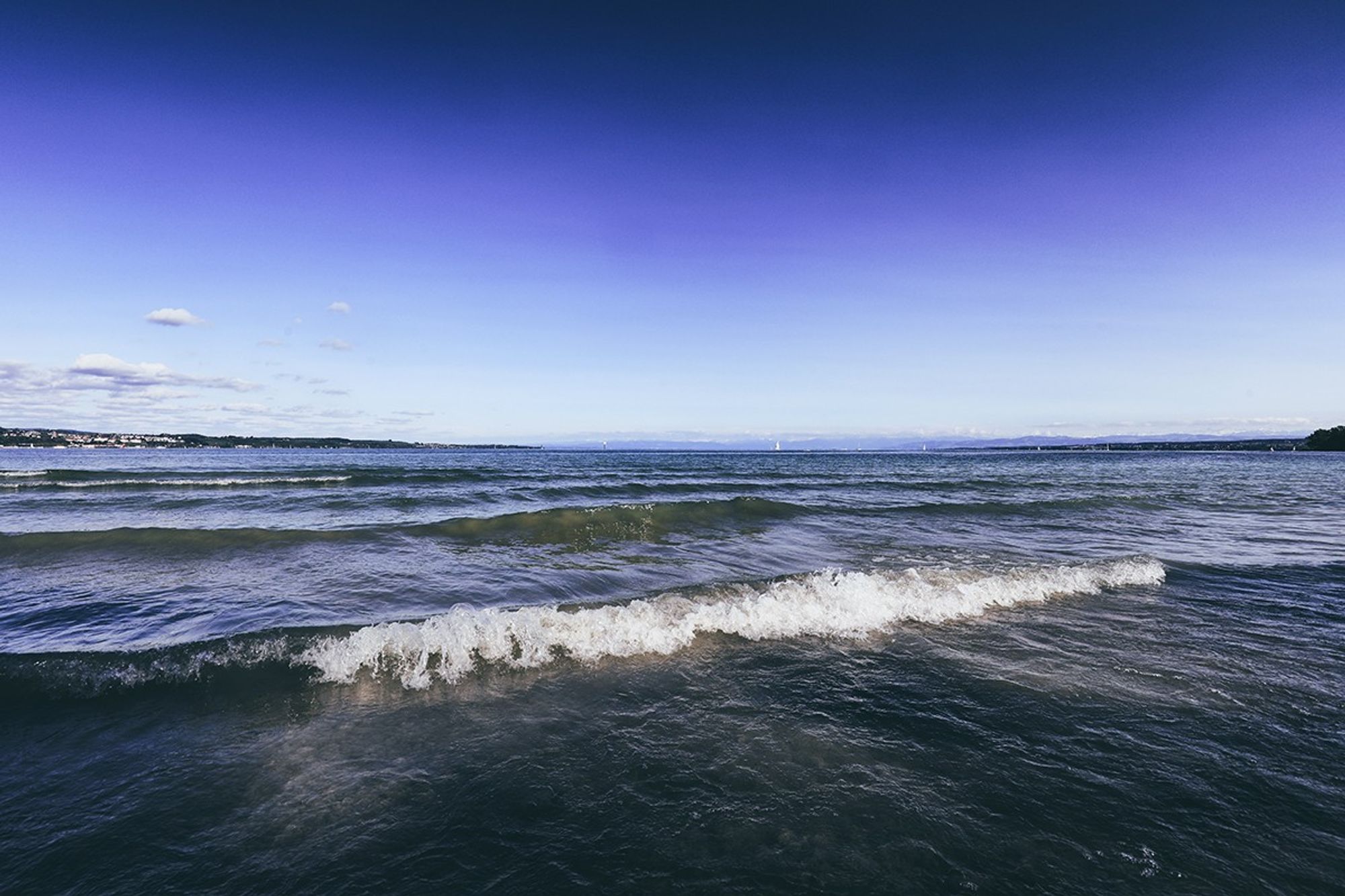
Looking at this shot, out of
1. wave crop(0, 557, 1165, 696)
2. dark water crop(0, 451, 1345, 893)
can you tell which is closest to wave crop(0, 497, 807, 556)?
dark water crop(0, 451, 1345, 893)

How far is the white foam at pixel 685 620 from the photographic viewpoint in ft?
24.6

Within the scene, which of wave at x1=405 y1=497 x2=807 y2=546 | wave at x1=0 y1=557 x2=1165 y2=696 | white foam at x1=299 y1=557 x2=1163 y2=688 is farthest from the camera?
wave at x1=405 y1=497 x2=807 y2=546

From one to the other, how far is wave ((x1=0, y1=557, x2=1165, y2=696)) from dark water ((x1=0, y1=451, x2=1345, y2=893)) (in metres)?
0.05

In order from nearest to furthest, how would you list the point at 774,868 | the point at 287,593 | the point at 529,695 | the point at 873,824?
the point at 774,868 < the point at 873,824 < the point at 529,695 < the point at 287,593

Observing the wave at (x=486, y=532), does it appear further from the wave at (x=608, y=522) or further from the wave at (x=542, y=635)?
the wave at (x=542, y=635)

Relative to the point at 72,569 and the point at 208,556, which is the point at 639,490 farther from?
the point at 72,569

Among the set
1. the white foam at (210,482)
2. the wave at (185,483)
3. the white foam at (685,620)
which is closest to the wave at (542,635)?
the white foam at (685,620)

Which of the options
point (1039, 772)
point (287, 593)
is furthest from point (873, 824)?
point (287, 593)

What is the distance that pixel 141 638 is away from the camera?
337 inches

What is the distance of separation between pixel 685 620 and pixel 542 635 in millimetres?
2177

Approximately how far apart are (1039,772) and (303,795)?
6.20 m

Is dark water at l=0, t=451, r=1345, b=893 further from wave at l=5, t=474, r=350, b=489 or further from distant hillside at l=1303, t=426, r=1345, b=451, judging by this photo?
distant hillside at l=1303, t=426, r=1345, b=451

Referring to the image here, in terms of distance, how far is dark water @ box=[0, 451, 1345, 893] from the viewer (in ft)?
13.3

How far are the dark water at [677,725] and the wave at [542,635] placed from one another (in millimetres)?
49
